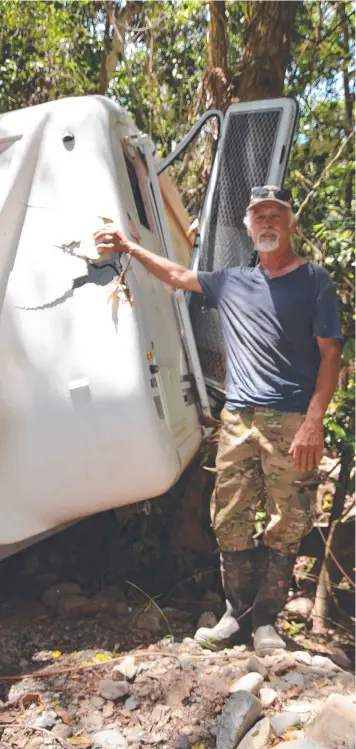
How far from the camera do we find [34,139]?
2705 millimetres

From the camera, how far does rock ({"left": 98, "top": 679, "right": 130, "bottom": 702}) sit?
2.45 meters

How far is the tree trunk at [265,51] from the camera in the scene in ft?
14.2

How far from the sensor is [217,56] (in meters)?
4.50

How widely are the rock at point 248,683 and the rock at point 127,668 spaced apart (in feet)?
1.33

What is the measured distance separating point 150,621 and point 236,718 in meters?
1.11

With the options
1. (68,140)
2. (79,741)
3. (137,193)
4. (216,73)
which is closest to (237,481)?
(79,741)

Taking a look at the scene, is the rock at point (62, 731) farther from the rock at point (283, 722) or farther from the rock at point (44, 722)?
the rock at point (283, 722)

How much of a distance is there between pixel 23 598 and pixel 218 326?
1.79 metres

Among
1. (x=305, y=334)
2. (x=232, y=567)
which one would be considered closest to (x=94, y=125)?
(x=305, y=334)

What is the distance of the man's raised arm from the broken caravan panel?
0.18 feet

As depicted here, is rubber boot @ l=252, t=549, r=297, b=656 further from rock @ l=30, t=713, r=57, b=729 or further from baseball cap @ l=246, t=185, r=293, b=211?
baseball cap @ l=246, t=185, r=293, b=211


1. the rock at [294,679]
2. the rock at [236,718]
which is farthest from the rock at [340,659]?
the rock at [236,718]

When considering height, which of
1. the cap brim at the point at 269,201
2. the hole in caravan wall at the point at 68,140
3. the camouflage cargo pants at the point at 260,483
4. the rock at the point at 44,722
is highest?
the hole in caravan wall at the point at 68,140

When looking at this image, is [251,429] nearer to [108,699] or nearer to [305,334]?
[305,334]
